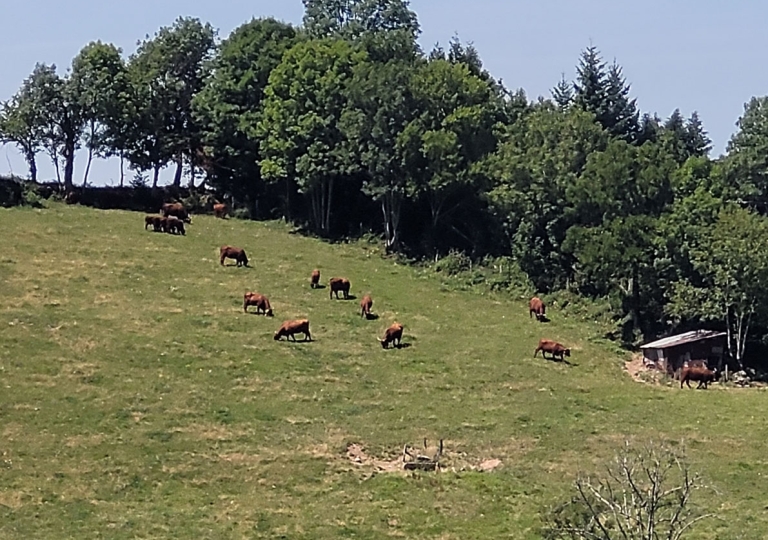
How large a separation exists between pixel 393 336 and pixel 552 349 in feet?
20.2

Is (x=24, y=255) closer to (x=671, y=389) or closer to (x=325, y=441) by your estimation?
(x=325, y=441)

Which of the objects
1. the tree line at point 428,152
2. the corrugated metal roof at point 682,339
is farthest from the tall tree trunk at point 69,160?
the corrugated metal roof at point 682,339

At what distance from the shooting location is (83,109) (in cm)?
7644

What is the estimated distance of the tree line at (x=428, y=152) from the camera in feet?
182

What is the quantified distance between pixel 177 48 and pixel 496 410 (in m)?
48.9

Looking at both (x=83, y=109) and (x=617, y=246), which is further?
(x=83, y=109)

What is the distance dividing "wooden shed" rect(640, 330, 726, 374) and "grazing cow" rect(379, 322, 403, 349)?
1032cm

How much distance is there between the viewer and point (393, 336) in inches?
1898

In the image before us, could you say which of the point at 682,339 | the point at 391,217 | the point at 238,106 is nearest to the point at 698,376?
the point at 682,339

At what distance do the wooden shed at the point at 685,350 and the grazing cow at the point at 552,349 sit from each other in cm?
409

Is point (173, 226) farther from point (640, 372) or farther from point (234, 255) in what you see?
point (640, 372)

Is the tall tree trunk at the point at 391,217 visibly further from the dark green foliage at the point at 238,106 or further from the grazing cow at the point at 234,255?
the dark green foliage at the point at 238,106

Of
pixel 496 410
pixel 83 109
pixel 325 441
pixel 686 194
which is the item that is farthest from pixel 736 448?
pixel 83 109

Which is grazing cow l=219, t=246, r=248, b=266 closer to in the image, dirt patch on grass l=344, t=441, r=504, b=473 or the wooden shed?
the wooden shed
